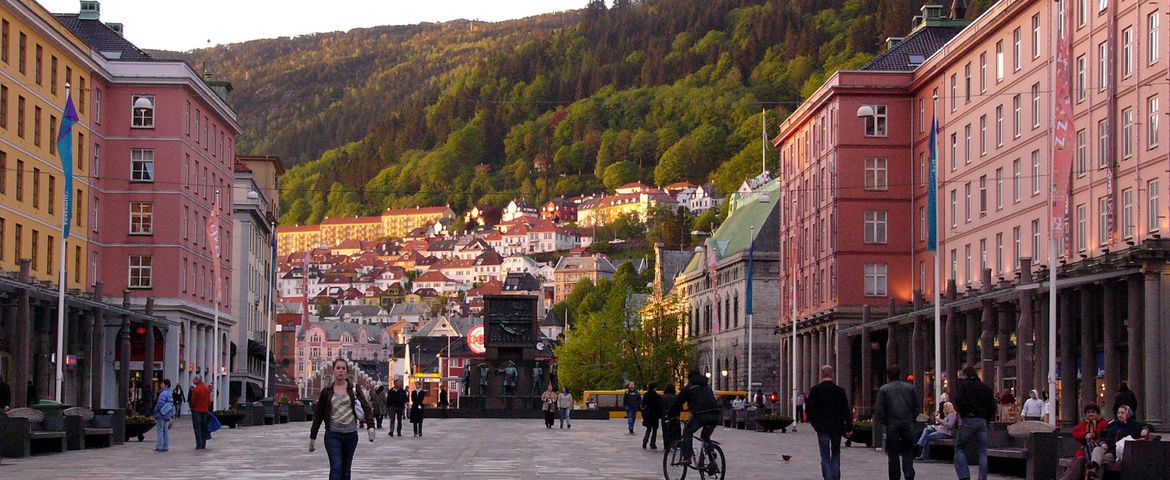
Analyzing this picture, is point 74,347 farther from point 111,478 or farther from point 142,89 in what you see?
point 111,478

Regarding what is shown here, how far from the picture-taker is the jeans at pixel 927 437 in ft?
129

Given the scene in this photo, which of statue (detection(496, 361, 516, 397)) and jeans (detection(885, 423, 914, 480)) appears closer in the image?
jeans (detection(885, 423, 914, 480))

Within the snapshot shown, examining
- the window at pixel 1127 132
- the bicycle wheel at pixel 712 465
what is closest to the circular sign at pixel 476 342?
the window at pixel 1127 132

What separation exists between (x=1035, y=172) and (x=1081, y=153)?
679 cm

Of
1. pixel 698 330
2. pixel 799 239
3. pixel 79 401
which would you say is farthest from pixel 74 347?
pixel 698 330

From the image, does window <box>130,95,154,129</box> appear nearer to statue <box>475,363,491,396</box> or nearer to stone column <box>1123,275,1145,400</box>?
statue <box>475,363,491,396</box>

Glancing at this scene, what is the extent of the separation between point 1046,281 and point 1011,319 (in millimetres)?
11853

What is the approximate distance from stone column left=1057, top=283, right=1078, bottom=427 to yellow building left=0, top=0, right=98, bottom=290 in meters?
38.0

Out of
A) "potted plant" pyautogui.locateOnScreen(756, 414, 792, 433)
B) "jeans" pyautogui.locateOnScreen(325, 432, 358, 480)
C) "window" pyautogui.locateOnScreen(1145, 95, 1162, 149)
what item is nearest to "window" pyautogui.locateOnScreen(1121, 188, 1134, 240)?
"window" pyautogui.locateOnScreen(1145, 95, 1162, 149)

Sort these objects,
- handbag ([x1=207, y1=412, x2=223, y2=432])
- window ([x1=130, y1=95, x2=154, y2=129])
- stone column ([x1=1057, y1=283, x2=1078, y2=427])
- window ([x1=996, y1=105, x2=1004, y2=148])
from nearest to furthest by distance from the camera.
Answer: handbag ([x1=207, y1=412, x2=223, y2=432]) → stone column ([x1=1057, y1=283, x2=1078, y2=427]) → window ([x1=996, y1=105, x2=1004, y2=148]) → window ([x1=130, y1=95, x2=154, y2=129])

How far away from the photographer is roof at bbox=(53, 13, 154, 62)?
87.6 metres

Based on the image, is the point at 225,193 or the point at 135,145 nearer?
the point at 135,145

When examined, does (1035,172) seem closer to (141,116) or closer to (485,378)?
(485,378)

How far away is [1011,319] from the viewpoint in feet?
218
